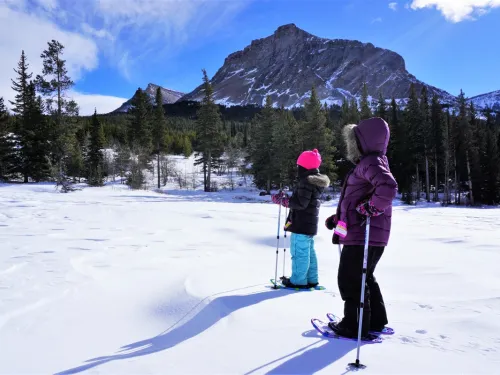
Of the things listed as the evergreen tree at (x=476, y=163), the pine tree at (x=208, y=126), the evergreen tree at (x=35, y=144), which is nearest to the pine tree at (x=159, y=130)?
the pine tree at (x=208, y=126)

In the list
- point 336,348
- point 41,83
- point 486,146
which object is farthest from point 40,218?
point 486,146

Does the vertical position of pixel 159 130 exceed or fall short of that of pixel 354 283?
it exceeds it

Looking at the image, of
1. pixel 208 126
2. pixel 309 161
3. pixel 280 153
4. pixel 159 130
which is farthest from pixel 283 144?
pixel 309 161

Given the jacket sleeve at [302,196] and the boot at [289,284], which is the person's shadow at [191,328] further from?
the jacket sleeve at [302,196]

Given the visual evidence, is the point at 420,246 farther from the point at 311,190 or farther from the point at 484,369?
the point at 484,369

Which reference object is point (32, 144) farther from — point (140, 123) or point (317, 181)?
point (317, 181)

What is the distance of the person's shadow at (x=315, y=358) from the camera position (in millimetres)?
2379

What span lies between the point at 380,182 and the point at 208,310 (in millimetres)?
2237

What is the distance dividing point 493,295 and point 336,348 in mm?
2894

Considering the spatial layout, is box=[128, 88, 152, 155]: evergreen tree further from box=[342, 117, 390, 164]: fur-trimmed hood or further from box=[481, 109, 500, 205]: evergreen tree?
box=[481, 109, 500, 205]: evergreen tree

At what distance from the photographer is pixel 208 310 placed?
3.42 metres

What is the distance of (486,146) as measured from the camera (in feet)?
121

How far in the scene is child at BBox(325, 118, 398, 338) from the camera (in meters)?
2.83

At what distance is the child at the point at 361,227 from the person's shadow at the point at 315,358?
202 mm
